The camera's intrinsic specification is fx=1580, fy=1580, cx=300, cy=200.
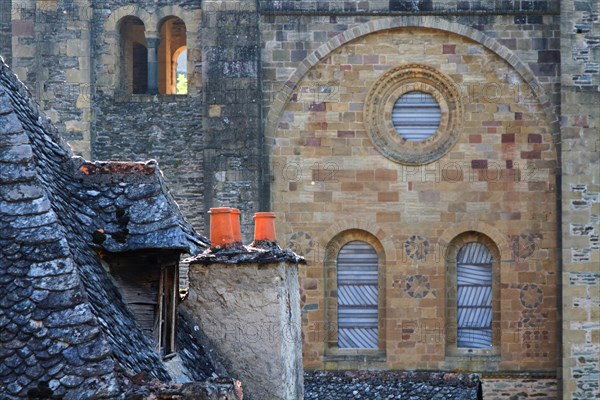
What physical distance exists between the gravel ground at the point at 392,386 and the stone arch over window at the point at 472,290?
704 cm

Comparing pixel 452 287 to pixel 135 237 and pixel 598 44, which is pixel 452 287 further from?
pixel 135 237

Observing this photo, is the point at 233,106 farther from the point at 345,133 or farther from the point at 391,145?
the point at 391,145

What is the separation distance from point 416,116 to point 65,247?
2329 centimetres

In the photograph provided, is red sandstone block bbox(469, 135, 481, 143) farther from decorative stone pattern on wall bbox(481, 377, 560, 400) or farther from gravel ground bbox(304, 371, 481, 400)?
gravel ground bbox(304, 371, 481, 400)

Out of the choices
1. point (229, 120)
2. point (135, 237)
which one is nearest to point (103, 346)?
point (135, 237)

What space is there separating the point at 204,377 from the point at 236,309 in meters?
0.71

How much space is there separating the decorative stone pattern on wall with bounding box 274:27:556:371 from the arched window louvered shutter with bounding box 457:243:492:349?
0.42 metres

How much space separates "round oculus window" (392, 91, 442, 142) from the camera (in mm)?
31734

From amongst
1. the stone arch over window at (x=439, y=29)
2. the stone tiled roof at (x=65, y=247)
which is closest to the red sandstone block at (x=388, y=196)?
the stone arch over window at (x=439, y=29)

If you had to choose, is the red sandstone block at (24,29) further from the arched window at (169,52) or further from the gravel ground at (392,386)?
the gravel ground at (392,386)

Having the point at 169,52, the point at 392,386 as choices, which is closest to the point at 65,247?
the point at 392,386

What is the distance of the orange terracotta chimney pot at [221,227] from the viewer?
41.6ft

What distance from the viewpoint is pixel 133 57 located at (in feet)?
113

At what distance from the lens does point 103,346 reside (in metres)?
8.69
